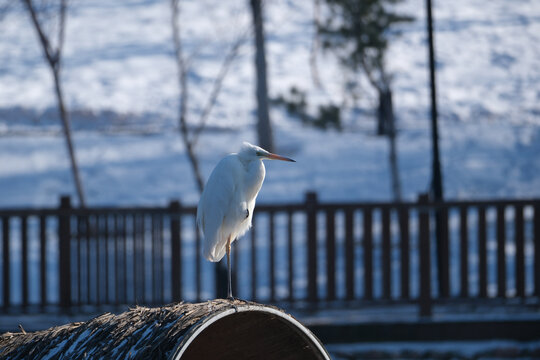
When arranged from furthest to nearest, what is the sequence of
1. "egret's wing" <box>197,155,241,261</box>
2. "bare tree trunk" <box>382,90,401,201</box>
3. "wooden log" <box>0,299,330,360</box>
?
"bare tree trunk" <box>382,90,401,201</box> < "egret's wing" <box>197,155,241,261</box> < "wooden log" <box>0,299,330,360</box>

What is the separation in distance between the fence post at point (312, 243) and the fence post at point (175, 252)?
1.33 m

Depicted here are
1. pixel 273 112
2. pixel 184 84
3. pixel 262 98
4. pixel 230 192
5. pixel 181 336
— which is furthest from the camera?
pixel 273 112

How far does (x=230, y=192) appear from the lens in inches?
183

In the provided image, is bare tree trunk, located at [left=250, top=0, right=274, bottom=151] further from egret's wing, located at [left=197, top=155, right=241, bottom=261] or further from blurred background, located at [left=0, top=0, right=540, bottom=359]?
egret's wing, located at [left=197, top=155, right=241, bottom=261]

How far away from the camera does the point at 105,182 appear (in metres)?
18.7

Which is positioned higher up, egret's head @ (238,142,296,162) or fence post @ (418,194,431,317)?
egret's head @ (238,142,296,162)

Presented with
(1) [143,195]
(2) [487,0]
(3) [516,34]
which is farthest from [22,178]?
(2) [487,0]

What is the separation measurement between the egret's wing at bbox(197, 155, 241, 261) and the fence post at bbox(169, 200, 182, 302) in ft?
9.28

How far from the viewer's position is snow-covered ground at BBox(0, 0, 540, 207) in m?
18.2

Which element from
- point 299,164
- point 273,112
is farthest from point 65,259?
point 273,112

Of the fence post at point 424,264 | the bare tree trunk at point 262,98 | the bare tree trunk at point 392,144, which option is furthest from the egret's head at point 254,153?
the bare tree trunk at point 262,98

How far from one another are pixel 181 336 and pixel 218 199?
1219mm

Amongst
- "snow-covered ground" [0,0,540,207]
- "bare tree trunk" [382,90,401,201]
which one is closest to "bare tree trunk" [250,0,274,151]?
"snow-covered ground" [0,0,540,207]

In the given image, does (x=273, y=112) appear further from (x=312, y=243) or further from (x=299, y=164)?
(x=312, y=243)
